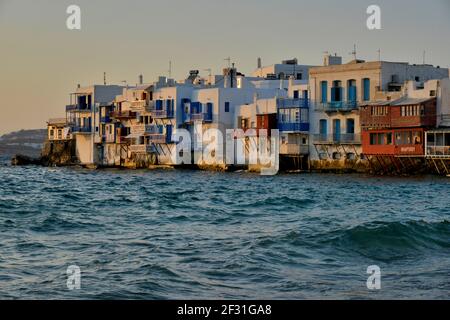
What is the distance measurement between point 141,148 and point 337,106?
72.1ft

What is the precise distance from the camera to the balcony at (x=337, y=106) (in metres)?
64.1

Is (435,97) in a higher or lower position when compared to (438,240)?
higher

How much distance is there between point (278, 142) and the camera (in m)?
68.7

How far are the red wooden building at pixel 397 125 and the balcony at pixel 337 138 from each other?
6.03ft

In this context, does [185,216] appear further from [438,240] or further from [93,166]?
[93,166]

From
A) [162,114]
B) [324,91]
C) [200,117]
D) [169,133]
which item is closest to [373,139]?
[324,91]

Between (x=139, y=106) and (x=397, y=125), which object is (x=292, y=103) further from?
(x=139, y=106)

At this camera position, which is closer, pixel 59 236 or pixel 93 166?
pixel 59 236

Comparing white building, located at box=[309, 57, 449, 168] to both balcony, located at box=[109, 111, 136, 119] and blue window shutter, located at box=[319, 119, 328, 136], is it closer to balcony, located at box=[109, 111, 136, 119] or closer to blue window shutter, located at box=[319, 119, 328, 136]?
blue window shutter, located at box=[319, 119, 328, 136]

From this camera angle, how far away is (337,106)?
64.9m

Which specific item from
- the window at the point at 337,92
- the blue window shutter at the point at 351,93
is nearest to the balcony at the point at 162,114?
the window at the point at 337,92

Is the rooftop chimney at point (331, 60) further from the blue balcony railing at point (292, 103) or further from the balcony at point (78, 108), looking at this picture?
the balcony at point (78, 108)
